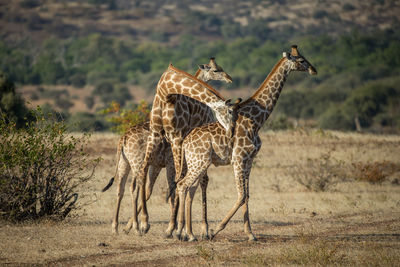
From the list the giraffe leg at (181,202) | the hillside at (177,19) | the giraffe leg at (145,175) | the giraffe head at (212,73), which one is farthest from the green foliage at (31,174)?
the hillside at (177,19)

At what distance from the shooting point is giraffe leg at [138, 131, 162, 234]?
10.4m

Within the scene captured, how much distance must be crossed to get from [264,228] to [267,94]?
2.90 m

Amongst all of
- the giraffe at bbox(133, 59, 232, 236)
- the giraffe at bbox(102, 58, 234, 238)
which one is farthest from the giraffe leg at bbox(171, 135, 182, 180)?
the giraffe at bbox(102, 58, 234, 238)

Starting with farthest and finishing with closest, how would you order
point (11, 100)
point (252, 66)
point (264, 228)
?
point (252, 66) < point (11, 100) < point (264, 228)

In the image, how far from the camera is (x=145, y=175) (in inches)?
410

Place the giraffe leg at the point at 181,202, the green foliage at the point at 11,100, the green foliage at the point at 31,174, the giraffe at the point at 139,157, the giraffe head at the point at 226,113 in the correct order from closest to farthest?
the giraffe head at the point at 226,113
the giraffe leg at the point at 181,202
the giraffe at the point at 139,157
the green foliage at the point at 31,174
the green foliage at the point at 11,100

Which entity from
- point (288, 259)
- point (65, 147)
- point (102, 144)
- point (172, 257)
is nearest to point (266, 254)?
point (288, 259)

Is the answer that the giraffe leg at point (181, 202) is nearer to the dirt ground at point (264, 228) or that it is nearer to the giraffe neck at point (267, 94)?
the dirt ground at point (264, 228)

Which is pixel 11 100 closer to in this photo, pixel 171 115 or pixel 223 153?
pixel 171 115

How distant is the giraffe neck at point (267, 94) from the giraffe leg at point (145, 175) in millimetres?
1794

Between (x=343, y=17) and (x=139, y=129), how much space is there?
110947mm

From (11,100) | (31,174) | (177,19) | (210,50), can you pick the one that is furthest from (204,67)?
(177,19)

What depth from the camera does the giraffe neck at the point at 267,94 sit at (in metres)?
10.4

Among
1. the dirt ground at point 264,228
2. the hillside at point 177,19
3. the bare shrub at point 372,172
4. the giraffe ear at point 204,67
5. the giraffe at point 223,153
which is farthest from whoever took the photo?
the hillside at point 177,19
